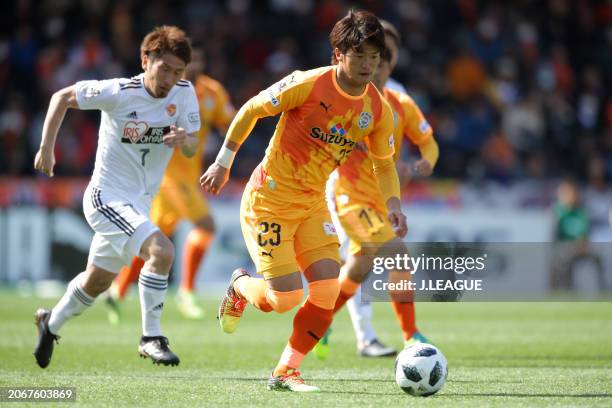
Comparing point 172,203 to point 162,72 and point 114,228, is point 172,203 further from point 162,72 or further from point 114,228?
point 162,72

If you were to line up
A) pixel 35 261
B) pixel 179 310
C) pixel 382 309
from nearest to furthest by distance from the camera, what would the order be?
1. pixel 179 310
2. pixel 382 309
3. pixel 35 261

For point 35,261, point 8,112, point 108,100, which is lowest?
point 108,100

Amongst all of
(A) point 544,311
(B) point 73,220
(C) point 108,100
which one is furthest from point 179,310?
(C) point 108,100

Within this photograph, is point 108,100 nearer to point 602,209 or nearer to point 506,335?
point 506,335

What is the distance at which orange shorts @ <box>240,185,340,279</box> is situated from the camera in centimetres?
694

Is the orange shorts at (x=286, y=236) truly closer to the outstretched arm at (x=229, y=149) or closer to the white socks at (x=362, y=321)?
the outstretched arm at (x=229, y=149)

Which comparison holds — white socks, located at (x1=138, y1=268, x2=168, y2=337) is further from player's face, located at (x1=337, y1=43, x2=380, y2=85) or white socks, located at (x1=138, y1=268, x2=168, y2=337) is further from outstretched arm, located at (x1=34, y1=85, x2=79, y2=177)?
player's face, located at (x1=337, y1=43, x2=380, y2=85)

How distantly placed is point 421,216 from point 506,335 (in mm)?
→ 6644

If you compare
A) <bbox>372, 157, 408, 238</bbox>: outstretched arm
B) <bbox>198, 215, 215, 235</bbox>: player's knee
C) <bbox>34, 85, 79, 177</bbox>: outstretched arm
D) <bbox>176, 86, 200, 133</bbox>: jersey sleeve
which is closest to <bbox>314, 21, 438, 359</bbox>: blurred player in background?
<bbox>176, 86, 200, 133</bbox>: jersey sleeve

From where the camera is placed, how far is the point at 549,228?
17.9m

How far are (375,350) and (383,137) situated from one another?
268 centimetres

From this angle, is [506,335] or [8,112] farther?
[8,112]

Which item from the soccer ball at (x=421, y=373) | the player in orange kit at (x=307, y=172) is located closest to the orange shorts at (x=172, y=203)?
the player in orange kit at (x=307, y=172)

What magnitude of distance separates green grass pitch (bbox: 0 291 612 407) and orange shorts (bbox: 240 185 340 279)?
832 mm
